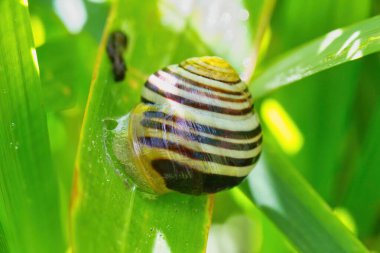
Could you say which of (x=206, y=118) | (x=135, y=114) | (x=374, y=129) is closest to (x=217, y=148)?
(x=206, y=118)

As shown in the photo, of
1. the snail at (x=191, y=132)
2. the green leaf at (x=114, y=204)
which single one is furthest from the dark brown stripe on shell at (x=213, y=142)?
the green leaf at (x=114, y=204)

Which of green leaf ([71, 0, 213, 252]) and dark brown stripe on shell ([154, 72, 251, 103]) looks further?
dark brown stripe on shell ([154, 72, 251, 103])

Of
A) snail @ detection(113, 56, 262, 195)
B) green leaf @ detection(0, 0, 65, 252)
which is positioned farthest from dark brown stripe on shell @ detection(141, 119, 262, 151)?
green leaf @ detection(0, 0, 65, 252)

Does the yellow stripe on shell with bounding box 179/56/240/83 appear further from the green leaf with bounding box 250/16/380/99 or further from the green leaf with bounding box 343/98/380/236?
the green leaf with bounding box 343/98/380/236

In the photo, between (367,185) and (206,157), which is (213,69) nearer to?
A: (206,157)

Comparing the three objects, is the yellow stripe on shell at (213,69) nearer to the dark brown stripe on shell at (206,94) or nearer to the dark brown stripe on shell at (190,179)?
the dark brown stripe on shell at (206,94)

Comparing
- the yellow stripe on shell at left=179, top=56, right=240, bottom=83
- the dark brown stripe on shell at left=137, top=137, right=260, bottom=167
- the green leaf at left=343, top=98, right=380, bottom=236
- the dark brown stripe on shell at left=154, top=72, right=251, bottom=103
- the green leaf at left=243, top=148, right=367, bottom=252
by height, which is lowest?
the green leaf at left=343, top=98, right=380, bottom=236

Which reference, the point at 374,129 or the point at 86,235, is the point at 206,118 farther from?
the point at 374,129
